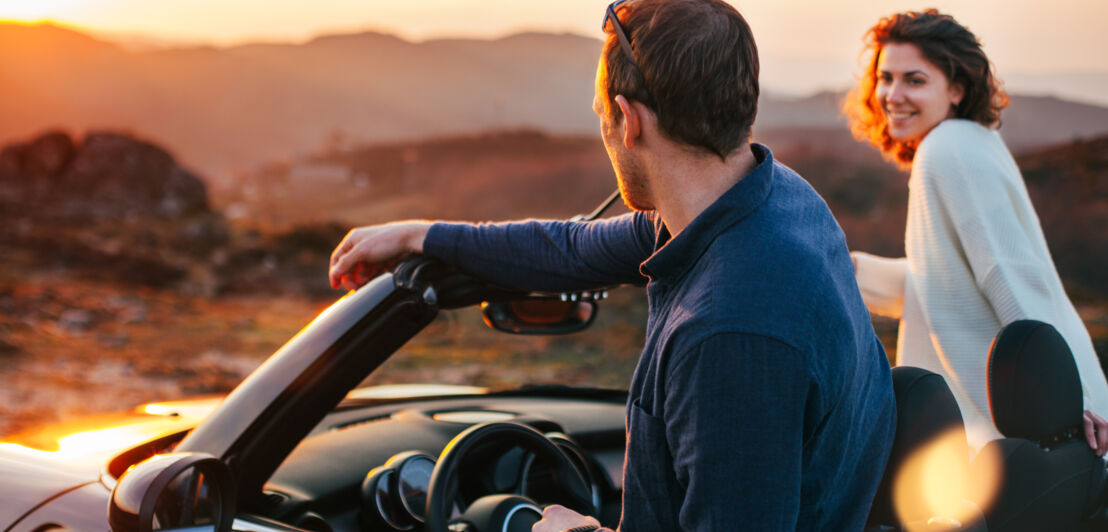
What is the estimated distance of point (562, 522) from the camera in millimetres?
1577

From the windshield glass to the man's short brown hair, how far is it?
17.5 feet

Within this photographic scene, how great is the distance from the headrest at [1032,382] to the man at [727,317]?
0.38 meters

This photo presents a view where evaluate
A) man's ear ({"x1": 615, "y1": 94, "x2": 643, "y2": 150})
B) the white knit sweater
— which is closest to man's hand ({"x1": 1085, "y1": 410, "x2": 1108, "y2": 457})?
the white knit sweater

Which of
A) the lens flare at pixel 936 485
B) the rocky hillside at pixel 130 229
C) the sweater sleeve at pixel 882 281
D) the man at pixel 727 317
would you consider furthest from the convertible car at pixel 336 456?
the rocky hillside at pixel 130 229

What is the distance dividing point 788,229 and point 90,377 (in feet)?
29.9

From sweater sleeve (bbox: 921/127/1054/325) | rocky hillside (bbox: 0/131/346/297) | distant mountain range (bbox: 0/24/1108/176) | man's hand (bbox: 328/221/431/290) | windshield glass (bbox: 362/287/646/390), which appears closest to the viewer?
man's hand (bbox: 328/221/431/290)

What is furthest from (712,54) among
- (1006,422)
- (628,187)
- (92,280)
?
(92,280)

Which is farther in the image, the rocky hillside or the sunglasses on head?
the rocky hillside

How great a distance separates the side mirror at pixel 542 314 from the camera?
2.38 m

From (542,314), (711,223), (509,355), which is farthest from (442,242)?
(509,355)

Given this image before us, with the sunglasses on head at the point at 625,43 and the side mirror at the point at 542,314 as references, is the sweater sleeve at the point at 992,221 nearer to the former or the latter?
the side mirror at the point at 542,314

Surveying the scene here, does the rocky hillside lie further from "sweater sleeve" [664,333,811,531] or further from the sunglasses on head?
"sweater sleeve" [664,333,811,531]

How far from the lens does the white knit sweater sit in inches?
92.4

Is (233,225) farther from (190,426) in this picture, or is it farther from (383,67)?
(383,67)
